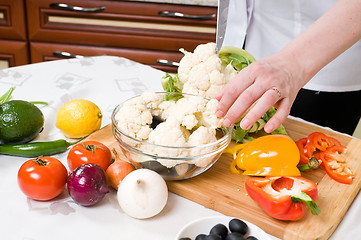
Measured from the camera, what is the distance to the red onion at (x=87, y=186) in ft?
2.55

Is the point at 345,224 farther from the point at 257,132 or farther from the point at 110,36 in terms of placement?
the point at 110,36

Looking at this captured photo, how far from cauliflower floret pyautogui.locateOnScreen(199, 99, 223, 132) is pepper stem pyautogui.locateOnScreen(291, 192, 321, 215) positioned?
0.24 metres

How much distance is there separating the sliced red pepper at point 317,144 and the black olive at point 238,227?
1.28ft

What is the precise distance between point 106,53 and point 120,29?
159 millimetres

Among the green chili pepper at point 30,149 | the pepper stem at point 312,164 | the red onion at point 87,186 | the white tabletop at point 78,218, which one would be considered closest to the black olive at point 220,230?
the white tabletop at point 78,218

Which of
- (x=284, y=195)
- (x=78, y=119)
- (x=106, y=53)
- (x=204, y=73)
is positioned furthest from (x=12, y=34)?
(x=284, y=195)

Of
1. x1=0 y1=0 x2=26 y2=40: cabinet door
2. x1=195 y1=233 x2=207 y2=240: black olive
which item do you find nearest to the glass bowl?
x1=195 y1=233 x2=207 y2=240: black olive

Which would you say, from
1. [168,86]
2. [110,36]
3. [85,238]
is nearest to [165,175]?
[85,238]

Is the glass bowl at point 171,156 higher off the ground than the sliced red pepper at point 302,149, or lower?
higher

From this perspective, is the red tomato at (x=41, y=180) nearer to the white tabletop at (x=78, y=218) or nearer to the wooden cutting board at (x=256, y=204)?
the white tabletop at (x=78, y=218)

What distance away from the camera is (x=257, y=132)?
1138 mm

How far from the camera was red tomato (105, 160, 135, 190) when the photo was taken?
0.85m

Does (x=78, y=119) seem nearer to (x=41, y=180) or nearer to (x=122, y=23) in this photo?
(x=41, y=180)

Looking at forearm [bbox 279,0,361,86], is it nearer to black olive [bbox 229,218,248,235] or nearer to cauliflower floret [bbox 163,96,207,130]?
cauliflower floret [bbox 163,96,207,130]
